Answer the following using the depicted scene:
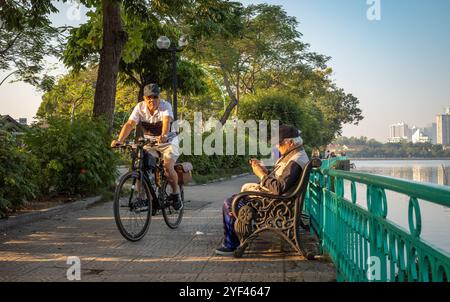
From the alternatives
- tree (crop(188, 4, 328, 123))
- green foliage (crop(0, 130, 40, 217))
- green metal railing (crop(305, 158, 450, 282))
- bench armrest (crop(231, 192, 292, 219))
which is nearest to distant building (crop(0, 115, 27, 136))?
green foliage (crop(0, 130, 40, 217))

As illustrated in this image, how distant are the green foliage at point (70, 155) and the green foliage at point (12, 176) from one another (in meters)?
2.72

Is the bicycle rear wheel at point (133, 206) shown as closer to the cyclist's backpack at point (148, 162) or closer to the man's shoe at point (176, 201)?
the cyclist's backpack at point (148, 162)

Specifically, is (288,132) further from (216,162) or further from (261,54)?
(261,54)

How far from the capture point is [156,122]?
296 inches

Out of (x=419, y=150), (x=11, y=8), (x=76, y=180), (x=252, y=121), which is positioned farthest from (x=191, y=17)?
(x=419, y=150)

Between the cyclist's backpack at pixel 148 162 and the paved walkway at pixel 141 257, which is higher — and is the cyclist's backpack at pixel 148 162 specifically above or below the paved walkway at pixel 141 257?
above

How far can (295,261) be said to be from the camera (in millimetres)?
5543

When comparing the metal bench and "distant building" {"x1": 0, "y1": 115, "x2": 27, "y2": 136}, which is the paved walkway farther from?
"distant building" {"x1": 0, "y1": 115, "x2": 27, "y2": 136}

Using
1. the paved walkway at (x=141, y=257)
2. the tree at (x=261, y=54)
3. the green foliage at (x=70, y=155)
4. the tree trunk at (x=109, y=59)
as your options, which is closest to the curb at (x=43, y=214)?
the paved walkway at (x=141, y=257)

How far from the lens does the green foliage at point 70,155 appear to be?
448 inches

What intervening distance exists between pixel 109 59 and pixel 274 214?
950cm

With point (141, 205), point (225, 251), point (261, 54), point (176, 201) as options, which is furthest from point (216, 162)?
point (225, 251)

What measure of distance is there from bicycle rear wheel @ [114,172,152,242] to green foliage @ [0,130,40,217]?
2.01 metres
